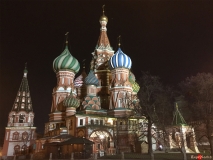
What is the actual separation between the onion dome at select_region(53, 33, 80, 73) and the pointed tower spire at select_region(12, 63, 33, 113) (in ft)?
27.6

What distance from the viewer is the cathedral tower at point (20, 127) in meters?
37.8

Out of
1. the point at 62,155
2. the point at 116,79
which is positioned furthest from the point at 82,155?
the point at 116,79

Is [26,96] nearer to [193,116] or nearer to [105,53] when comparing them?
[105,53]

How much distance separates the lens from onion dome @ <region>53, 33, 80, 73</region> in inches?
1522

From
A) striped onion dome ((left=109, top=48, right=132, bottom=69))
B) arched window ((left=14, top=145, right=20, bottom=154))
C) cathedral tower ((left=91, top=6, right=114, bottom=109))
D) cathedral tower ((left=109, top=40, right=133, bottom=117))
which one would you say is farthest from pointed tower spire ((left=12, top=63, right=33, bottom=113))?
striped onion dome ((left=109, top=48, right=132, bottom=69))

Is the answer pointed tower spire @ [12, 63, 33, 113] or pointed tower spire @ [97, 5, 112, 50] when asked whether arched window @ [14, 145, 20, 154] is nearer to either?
pointed tower spire @ [12, 63, 33, 113]

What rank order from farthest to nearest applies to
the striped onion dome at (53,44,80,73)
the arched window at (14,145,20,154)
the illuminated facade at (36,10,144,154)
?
the striped onion dome at (53,44,80,73), the arched window at (14,145,20,154), the illuminated facade at (36,10,144,154)

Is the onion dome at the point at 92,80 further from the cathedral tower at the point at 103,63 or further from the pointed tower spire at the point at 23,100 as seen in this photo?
the pointed tower spire at the point at 23,100

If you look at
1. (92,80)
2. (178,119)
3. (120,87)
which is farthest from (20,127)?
(178,119)

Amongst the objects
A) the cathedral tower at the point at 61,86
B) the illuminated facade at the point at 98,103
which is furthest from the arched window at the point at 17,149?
the cathedral tower at the point at 61,86

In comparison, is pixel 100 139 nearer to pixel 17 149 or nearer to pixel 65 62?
pixel 65 62

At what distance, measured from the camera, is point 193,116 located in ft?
68.1

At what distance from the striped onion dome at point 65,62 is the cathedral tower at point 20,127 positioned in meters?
9.07

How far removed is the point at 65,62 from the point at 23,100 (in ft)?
37.1
